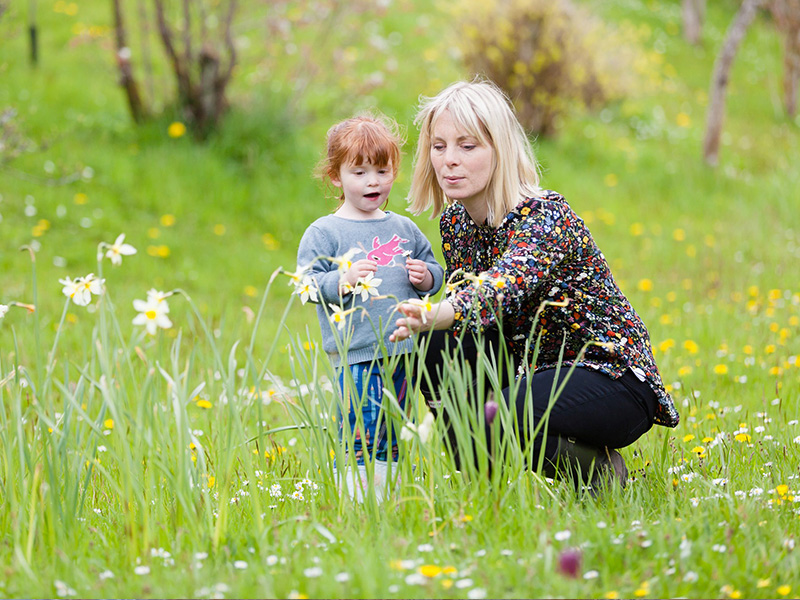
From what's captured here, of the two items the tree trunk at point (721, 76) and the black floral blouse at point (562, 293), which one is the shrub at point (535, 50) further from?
the black floral blouse at point (562, 293)

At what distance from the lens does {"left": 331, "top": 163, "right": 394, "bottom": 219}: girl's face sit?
2547 millimetres

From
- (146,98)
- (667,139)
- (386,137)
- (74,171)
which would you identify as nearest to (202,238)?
(74,171)

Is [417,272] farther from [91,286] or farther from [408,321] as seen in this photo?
[91,286]

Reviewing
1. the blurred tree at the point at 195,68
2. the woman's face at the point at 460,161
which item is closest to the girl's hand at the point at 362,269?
the woman's face at the point at 460,161

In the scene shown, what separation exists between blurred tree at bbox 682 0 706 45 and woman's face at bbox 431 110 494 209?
50.2 feet

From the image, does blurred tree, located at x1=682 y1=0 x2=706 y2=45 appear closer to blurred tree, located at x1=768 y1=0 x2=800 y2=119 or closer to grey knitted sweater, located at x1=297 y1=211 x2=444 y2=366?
blurred tree, located at x1=768 y1=0 x2=800 y2=119

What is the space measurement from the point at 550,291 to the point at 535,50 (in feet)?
24.2

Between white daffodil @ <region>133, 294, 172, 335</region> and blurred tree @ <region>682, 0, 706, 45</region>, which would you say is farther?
blurred tree @ <region>682, 0, 706, 45</region>

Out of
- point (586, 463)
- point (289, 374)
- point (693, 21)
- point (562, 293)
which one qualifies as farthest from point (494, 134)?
point (693, 21)

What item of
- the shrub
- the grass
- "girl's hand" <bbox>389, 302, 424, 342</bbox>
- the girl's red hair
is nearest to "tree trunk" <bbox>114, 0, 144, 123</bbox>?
the grass

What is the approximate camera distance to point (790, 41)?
11.6m

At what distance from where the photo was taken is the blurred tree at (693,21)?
15922mm

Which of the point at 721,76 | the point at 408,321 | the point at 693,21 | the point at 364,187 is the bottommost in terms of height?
the point at 408,321

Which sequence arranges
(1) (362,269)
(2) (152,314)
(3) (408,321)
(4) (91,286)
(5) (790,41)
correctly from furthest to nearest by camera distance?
(5) (790,41) → (1) (362,269) → (3) (408,321) → (4) (91,286) → (2) (152,314)
